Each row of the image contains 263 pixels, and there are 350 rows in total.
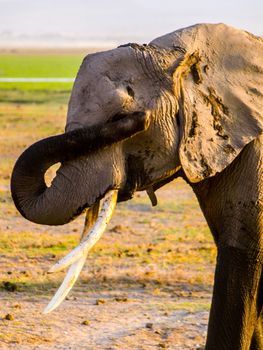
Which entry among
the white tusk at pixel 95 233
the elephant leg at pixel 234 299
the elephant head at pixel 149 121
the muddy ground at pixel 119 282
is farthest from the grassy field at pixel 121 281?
the white tusk at pixel 95 233

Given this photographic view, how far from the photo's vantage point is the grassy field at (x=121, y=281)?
8102mm

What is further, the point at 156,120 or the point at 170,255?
the point at 170,255

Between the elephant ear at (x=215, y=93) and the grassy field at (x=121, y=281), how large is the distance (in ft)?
6.93

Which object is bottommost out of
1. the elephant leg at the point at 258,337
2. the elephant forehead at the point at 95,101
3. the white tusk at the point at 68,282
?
the elephant leg at the point at 258,337

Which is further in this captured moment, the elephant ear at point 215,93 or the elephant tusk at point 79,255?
the elephant ear at point 215,93

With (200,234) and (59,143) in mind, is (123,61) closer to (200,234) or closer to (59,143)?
(59,143)

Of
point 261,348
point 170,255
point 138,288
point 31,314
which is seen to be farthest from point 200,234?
point 261,348

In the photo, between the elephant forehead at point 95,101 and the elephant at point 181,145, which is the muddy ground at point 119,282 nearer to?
the elephant at point 181,145

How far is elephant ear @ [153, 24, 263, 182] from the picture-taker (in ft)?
19.8

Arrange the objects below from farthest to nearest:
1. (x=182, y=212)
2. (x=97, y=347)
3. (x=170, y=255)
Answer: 1. (x=182, y=212)
2. (x=170, y=255)
3. (x=97, y=347)

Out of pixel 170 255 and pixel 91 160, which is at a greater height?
pixel 91 160

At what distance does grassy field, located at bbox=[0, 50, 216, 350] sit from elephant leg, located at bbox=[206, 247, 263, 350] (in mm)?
1563

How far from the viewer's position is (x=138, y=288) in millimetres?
9484

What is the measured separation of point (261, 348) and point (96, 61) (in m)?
1.89
